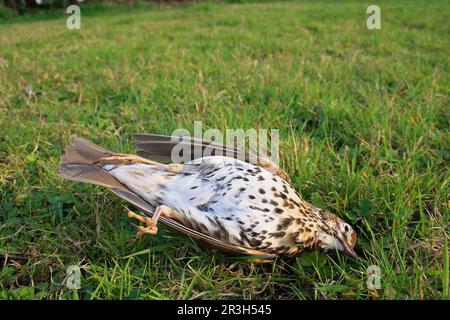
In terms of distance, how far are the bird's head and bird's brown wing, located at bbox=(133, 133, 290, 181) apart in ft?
1.57

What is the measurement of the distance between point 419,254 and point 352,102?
2380 millimetres

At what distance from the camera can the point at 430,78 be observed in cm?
482

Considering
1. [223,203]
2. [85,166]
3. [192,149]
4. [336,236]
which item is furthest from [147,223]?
[336,236]

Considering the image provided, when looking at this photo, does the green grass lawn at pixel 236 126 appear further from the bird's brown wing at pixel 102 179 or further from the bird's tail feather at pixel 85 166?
the bird's tail feather at pixel 85 166

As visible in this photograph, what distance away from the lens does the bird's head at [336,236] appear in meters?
2.21

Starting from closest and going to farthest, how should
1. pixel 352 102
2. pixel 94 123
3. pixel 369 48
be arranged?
pixel 94 123 → pixel 352 102 → pixel 369 48

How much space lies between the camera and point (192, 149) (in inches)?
108

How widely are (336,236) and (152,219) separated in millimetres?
1051

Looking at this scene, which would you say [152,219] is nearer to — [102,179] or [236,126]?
[102,179]

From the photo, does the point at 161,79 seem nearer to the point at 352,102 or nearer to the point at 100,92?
the point at 100,92

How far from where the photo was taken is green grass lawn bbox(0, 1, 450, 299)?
2137 mm

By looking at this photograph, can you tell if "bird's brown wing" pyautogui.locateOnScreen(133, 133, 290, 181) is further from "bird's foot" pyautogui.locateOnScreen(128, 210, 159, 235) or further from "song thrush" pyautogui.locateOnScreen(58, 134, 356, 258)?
"bird's foot" pyautogui.locateOnScreen(128, 210, 159, 235)

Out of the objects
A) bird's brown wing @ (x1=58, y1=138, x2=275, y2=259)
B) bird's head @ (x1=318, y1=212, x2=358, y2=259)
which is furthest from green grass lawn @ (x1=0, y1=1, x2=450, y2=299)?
bird's brown wing @ (x1=58, y1=138, x2=275, y2=259)

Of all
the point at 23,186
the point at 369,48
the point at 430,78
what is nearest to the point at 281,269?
the point at 23,186
